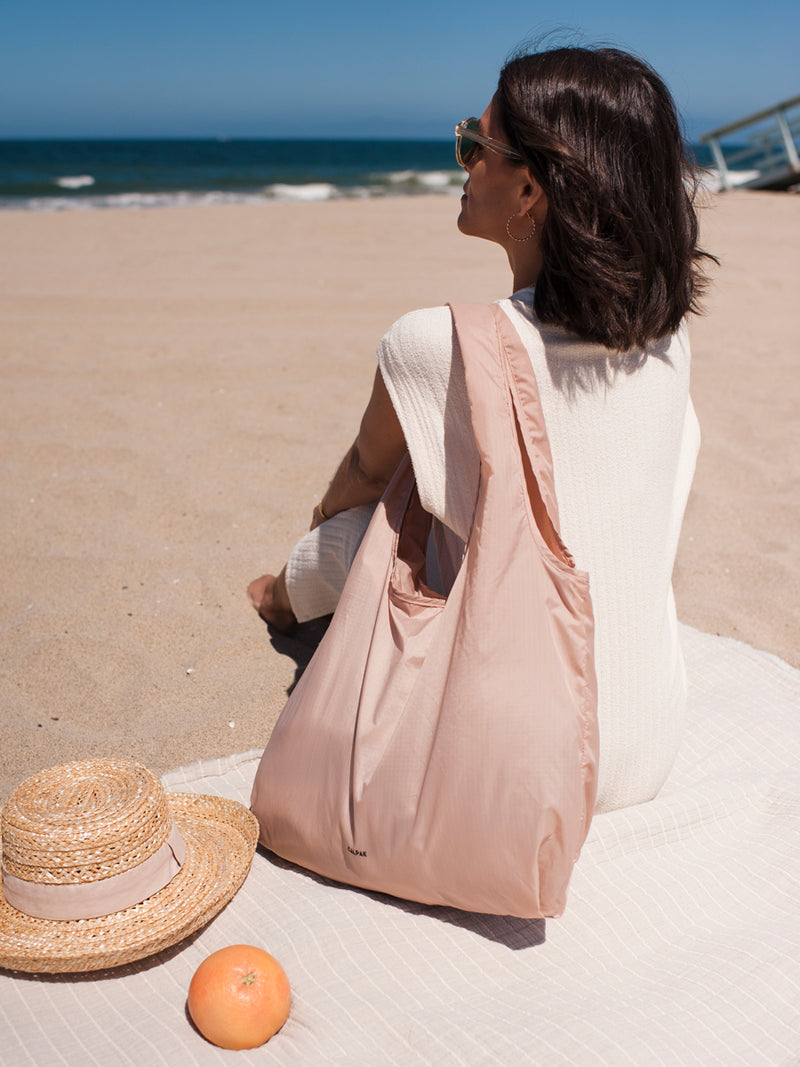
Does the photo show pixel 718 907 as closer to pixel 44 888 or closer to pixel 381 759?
pixel 381 759

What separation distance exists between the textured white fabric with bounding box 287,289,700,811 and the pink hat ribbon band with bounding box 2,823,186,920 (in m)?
0.78

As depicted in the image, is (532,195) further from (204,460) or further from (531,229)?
(204,460)

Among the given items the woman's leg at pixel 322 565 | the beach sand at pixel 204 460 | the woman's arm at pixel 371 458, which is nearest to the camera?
the woman's arm at pixel 371 458

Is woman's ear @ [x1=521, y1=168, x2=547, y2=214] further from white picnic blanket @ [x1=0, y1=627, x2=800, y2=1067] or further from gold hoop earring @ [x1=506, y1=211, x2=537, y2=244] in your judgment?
white picnic blanket @ [x1=0, y1=627, x2=800, y2=1067]

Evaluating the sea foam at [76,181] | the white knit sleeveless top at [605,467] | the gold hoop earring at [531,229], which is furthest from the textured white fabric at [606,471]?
the sea foam at [76,181]

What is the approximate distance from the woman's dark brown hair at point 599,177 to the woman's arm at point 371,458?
38cm

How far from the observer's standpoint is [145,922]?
1532 mm

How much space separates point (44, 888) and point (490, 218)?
4.55 ft

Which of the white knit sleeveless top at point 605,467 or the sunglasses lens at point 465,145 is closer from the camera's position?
the white knit sleeveless top at point 605,467

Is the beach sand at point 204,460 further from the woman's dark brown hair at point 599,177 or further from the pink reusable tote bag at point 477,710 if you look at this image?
the woman's dark brown hair at point 599,177

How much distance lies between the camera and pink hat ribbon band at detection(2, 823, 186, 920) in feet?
4.86

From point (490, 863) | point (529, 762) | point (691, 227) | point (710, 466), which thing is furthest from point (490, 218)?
point (710, 466)

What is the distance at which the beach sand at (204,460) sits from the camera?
2482 millimetres

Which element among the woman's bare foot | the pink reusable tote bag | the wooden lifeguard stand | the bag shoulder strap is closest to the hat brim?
the pink reusable tote bag
